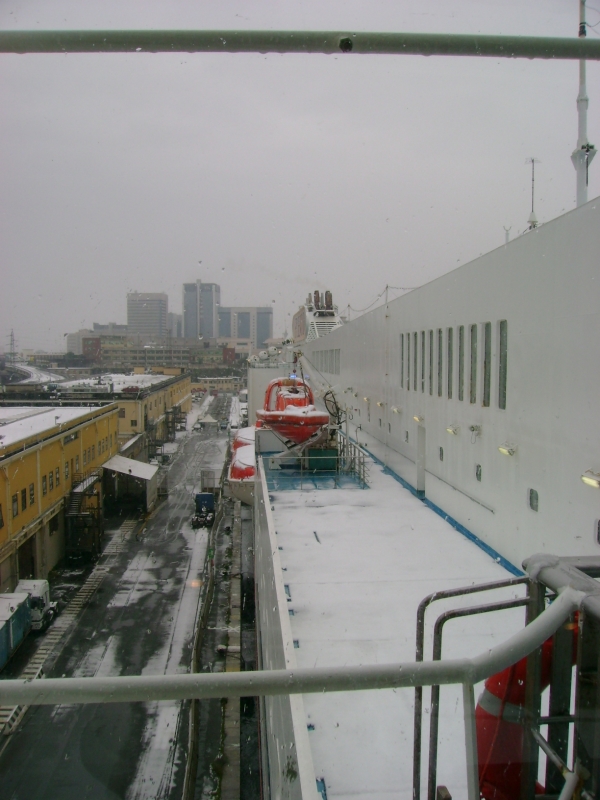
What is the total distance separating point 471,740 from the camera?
1.34 meters

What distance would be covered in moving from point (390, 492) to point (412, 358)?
7.62 ft

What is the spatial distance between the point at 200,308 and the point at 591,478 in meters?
71.4

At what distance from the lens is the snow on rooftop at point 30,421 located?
53.2 ft

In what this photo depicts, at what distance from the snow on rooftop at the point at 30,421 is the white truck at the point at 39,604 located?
11.9ft

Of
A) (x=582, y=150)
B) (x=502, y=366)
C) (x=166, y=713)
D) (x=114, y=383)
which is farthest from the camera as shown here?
(x=114, y=383)

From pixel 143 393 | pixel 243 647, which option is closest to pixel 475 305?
pixel 243 647

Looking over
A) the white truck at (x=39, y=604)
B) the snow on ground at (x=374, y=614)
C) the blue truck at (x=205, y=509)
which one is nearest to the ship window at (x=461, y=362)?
the snow on ground at (x=374, y=614)

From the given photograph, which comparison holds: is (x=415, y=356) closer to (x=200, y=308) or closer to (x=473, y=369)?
(x=473, y=369)

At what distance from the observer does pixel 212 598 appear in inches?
560

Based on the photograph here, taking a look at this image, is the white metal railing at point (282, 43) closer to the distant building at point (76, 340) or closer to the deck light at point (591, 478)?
the deck light at point (591, 478)

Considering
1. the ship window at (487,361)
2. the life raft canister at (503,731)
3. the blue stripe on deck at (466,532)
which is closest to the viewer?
the life raft canister at (503,731)

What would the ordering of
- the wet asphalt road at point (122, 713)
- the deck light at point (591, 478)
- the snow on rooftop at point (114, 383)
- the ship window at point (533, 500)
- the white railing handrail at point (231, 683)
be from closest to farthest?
the white railing handrail at point (231, 683) → the deck light at point (591, 478) → the ship window at point (533, 500) → the wet asphalt road at point (122, 713) → the snow on rooftop at point (114, 383)

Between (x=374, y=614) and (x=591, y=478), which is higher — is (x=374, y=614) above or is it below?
below

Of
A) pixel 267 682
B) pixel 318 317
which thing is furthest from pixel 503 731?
pixel 318 317
